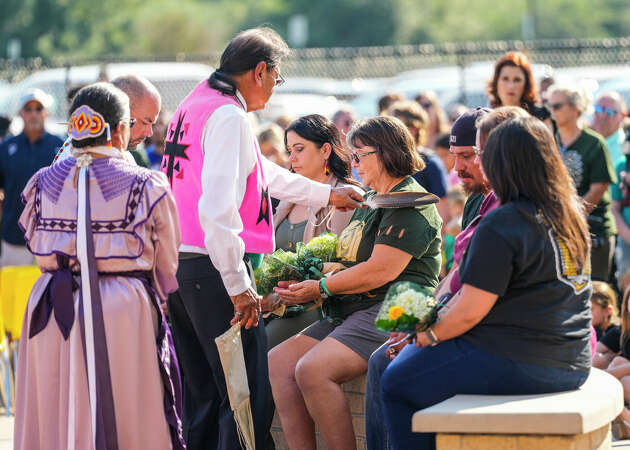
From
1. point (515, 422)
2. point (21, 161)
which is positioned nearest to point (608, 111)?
point (21, 161)

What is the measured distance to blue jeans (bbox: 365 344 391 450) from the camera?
4.65 metres

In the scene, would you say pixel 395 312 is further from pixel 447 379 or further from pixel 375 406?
pixel 375 406

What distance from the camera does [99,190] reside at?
416 centimetres

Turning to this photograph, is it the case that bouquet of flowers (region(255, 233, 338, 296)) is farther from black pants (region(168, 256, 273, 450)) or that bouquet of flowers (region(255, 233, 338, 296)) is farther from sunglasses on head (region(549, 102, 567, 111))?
sunglasses on head (region(549, 102, 567, 111))

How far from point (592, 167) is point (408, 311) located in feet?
13.4

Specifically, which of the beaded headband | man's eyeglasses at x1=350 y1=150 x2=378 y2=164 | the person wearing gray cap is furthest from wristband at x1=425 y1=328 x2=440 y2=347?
the person wearing gray cap

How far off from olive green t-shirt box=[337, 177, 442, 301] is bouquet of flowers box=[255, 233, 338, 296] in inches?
3.3

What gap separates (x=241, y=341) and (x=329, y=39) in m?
42.9

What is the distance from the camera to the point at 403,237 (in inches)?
191

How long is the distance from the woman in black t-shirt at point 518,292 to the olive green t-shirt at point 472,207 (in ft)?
2.85

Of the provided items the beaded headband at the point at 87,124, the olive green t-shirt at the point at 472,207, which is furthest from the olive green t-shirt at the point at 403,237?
the beaded headband at the point at 87,124

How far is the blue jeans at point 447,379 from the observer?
3.90m

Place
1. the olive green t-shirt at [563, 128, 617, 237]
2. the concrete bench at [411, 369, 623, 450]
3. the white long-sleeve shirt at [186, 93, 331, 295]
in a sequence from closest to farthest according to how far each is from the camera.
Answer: the concrete bench at [411, 369, 623, 450] < the white long-sleeve shirt at [186, 93, 331, 295] < the olive green t-shirt at [563, 128, 617, 237]

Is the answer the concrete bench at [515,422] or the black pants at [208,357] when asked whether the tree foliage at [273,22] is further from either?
the concrete bench at [515,422]
